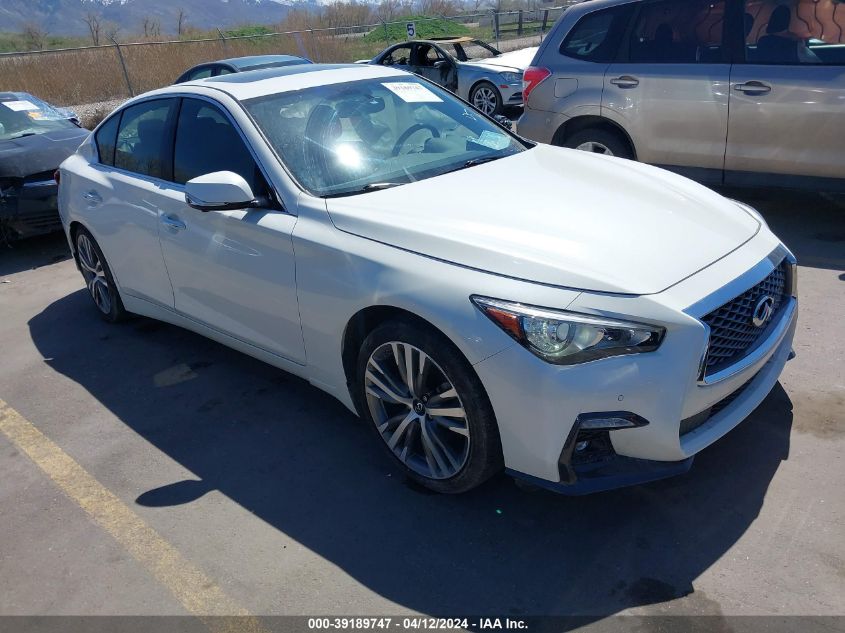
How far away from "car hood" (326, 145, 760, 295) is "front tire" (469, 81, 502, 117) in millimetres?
9854

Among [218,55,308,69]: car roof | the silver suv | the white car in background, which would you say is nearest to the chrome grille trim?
the silver suv

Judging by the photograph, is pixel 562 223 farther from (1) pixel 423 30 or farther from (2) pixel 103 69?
(1) pixel 423 30

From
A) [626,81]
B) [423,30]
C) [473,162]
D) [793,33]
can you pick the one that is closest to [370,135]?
[473,162]

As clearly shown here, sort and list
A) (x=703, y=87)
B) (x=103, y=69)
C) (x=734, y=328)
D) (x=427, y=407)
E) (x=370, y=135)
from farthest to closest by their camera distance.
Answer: (x=103, y=69) < (x=703, y=87) < (x=370, y=135) < (x=427, y=407) < (x=734, y=328)

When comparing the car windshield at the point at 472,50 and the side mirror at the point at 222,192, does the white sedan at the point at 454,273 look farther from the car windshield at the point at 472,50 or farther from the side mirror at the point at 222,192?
the car windshield at the point at 472,50

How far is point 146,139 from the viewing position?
473 cm

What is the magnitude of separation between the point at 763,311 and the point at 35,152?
7384 mm

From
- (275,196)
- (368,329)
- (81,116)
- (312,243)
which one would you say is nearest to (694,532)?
(368,329)

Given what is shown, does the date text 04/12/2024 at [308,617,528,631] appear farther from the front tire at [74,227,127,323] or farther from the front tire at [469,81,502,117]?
the front tire at [469,81,502,117]

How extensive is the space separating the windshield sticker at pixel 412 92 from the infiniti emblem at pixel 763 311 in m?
2.25

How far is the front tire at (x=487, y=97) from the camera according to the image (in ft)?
43.9

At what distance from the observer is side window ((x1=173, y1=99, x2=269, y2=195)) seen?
3.87 meters

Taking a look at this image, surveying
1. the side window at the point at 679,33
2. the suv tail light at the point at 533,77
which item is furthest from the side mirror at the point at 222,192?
the side window at the point at 679,33

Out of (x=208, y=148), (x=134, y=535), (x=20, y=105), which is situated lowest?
(x=134, y=535)
